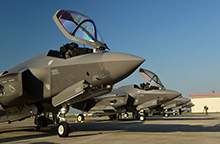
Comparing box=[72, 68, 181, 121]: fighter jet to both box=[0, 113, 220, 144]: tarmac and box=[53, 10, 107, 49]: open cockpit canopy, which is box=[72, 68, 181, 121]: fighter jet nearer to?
box=[0, 113, 220, 144]: tarmac

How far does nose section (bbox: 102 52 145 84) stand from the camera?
7145 millimetres

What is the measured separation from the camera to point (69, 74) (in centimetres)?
798

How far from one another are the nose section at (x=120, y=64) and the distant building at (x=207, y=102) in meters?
61.6

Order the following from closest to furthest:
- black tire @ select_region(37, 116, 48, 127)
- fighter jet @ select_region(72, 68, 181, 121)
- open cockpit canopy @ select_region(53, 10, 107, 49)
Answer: open cockpit canopy @ select_region(53, 10, 107, 49), black tire @ select_region(37, 116, 48, 127), fighter jet @ select_region(72, 68, 181, 121)

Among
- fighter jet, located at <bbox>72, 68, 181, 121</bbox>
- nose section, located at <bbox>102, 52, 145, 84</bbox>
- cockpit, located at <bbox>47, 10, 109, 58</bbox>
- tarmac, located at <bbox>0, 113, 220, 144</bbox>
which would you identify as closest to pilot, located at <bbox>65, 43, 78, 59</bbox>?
cockpit, located at <bbox>47, 10, 109, 58</bbox>

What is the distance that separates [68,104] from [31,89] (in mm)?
1605

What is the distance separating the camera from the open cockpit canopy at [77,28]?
315 inches

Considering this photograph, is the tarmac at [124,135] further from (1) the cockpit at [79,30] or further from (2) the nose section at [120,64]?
(1) the cockpit at [79,30]

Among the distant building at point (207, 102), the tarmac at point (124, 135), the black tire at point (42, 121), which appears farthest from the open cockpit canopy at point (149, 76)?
the distant building at point (207, 102)

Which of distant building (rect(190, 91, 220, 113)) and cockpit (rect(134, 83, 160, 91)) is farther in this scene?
distant building (rect(190, 91, 220, 113))

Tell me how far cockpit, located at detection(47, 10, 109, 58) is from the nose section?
987 mm

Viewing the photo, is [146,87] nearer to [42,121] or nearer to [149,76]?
[149,76]

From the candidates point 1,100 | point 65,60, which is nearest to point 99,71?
point 65,60

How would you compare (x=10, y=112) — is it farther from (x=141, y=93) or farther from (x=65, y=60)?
(x=141, y=93)
